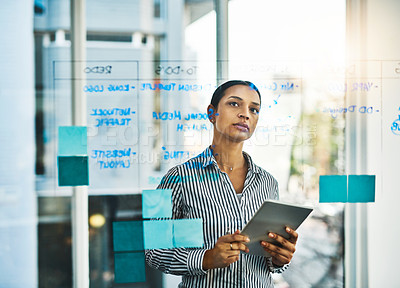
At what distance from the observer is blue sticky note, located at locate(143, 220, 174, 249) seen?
1504mm

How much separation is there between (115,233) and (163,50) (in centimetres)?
76

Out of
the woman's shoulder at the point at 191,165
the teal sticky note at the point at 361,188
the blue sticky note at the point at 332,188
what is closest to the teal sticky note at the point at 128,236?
the woman's shoulder at the point at 191,165

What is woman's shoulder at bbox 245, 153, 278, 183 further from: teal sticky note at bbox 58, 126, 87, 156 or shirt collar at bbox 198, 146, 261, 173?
teal sticky note at bbox 58, 126, 87, 156

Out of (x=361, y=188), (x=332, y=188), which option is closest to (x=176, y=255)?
(x=332, y=188)

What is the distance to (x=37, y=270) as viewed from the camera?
5.17ft

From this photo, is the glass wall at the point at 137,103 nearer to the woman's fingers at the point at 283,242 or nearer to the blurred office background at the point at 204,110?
the blurred office background at the point at 204,110

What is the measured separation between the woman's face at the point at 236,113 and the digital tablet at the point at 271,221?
1.24ft

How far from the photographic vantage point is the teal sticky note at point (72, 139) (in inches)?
60.2

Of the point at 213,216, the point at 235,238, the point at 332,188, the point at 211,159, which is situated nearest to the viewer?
the point at 235,238

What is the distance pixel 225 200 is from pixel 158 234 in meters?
0.32

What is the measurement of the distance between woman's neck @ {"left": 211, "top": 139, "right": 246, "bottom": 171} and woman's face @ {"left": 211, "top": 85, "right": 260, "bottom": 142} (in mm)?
29

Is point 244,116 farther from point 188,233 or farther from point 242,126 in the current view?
point 188,233

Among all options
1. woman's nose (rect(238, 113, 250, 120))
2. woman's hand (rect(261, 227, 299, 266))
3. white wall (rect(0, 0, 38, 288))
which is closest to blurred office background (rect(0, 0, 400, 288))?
white wall (rect(0, 0, 38, 288))

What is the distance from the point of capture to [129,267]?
1.57 m
